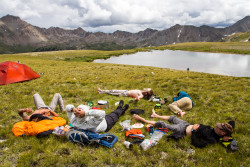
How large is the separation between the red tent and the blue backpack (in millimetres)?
16178

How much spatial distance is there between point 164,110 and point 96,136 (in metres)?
6.03

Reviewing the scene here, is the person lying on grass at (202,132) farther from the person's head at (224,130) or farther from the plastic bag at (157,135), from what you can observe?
the plastic bag at (157,135)

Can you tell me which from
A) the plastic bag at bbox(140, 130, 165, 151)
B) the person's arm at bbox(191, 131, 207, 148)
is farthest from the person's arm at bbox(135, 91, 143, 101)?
the person's arm at bbox(191, 131, 207, 148)

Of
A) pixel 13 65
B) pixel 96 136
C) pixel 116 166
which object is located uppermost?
pixel 13 65

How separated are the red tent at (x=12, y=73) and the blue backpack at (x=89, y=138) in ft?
53.1

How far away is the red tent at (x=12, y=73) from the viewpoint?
708 inches

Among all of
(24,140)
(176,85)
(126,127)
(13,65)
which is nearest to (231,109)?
(176,85)

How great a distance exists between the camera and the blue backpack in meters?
6.96

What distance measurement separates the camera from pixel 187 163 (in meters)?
5.94

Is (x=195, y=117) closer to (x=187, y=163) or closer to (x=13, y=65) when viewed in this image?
(x=187, y=163)

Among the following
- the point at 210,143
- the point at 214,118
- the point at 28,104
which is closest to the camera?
the point at 210,143

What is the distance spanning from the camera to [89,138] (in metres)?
7.11

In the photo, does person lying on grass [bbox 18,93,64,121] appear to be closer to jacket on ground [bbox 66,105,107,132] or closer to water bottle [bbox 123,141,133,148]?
jacket on ground [bbox 66,105,107,132]

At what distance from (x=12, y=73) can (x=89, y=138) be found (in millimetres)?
17861
